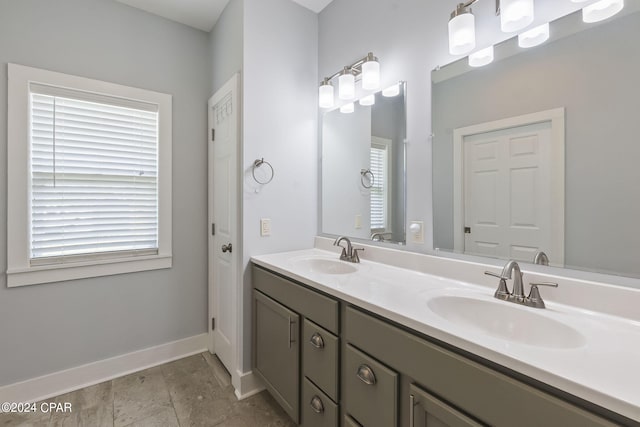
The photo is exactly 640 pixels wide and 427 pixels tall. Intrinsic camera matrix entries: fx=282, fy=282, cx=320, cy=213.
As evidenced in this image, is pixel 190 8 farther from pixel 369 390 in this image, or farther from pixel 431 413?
pixel 431 413

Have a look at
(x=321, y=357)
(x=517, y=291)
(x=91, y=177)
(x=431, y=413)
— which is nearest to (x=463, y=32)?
(x=517, y=291)

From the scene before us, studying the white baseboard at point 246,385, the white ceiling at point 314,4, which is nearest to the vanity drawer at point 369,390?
the white baseboard at point 246,385

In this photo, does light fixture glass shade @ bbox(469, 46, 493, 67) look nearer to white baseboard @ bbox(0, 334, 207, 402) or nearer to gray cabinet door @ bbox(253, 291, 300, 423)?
gray cabinet door @ bbox(253, 291, 300, 423)

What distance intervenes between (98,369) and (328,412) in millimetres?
1756

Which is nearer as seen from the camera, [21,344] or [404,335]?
[404,335]

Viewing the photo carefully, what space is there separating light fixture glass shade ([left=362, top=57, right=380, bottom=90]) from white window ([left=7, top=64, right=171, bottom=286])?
5.05 ft

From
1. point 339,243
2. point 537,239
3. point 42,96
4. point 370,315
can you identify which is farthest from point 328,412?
point 42,96

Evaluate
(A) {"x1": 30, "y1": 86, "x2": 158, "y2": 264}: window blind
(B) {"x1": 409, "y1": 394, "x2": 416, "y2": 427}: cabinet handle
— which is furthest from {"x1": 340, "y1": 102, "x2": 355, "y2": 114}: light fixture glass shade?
(B) {"x1": 409, "y1": 394, "x2": 416, "y2": 427}: cabinet handle

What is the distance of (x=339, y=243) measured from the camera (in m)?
1.80

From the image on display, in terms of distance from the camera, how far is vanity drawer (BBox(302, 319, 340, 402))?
3.90 ft

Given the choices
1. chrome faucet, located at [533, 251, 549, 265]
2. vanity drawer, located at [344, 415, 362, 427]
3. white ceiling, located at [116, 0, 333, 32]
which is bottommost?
vanity drawer, located at [344, 415, 362, 427]

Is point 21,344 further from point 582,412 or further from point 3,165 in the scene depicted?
point 582,412

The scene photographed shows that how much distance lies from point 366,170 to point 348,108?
1.52ft

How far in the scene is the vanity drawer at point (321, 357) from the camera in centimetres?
119
